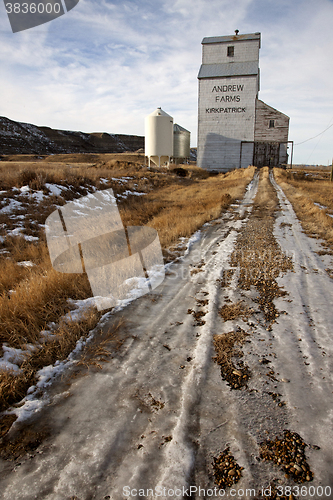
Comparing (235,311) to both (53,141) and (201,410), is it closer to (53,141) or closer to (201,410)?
(201,410)

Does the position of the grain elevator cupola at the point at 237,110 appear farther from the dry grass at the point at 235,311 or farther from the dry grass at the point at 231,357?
the dry grass at the point at 231,357

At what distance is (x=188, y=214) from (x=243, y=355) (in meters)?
8.73

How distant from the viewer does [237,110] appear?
31703 millimetres

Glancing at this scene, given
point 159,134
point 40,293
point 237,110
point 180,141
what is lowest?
point 40,293

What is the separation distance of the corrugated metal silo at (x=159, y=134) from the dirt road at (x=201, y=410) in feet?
111

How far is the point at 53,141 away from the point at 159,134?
2437 inches

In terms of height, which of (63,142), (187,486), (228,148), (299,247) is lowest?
(187,486)

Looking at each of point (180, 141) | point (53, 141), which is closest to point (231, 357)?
point (180, 141)

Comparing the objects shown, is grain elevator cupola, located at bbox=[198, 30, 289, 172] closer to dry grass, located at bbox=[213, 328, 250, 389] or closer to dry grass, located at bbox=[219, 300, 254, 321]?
dry grass, located at bbox=[219, 300, 254, 321]

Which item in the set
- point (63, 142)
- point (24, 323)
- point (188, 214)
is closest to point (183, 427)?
point (24, 323)

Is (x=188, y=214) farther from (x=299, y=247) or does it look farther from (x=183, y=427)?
(x=183, y=427)

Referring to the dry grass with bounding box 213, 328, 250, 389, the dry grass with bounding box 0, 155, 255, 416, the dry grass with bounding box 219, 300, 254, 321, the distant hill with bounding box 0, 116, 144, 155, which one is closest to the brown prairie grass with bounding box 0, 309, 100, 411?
the dry grass with bounding box 0, 155, 255, 416

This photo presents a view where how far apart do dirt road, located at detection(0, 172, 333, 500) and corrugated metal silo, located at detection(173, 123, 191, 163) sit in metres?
38.0

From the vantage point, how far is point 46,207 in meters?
12.6
